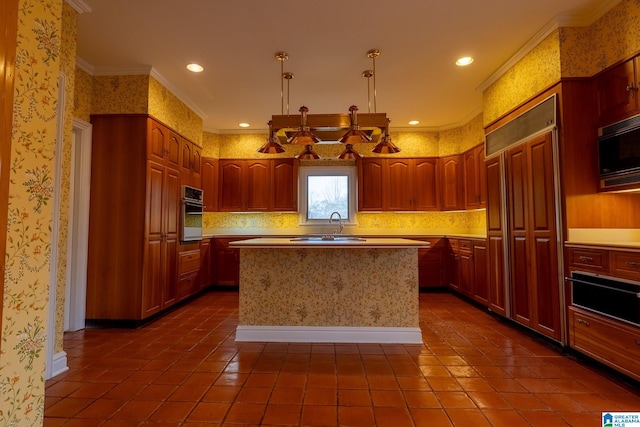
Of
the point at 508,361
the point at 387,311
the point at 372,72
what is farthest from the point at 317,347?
the point at 372,72

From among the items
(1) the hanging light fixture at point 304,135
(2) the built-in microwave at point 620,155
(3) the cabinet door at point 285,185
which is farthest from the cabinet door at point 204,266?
(2) the built-in microwave at point 620,155

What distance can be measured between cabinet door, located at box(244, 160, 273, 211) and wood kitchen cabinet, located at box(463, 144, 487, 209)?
319cm

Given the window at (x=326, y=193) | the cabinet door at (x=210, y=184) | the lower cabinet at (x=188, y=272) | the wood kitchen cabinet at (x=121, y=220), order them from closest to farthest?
the wood kitchen cabinet at (x=121, y=220), the lower cabinet at (x=188, y=272), the cabinet door at (x=210, y=184), the window at (x=326, y=193)

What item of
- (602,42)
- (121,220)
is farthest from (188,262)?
(602,42)

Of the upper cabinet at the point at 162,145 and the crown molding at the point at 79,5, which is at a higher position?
the crown molding at the point at 79,5

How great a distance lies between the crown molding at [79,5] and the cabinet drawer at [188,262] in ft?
8.86

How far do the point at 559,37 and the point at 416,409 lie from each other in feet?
10.1

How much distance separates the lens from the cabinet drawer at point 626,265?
2131mm

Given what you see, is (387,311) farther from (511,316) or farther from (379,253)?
(511,316)

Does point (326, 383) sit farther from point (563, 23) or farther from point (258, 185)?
point (258, 185)

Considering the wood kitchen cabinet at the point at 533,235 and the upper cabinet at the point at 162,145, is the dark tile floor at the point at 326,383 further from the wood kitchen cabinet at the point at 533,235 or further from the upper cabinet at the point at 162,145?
the upper cabinet at the point at 162,145

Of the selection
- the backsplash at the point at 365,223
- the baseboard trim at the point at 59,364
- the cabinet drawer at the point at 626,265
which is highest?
the backsplash at the point at 365,223

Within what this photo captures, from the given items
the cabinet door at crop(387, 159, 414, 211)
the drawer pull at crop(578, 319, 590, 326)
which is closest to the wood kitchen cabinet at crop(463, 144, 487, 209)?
the cabinet door at crop(387, 159, 414, 211)

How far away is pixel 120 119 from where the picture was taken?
3609 mm
